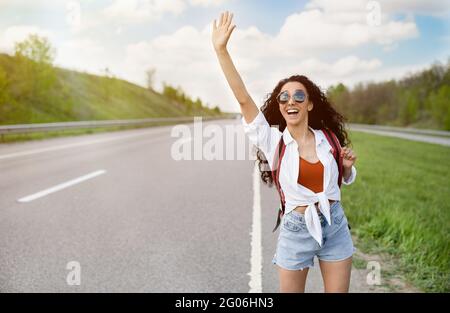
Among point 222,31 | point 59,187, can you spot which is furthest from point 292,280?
point 59,187

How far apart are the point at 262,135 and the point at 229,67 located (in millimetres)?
323

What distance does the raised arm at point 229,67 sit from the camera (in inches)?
62.7

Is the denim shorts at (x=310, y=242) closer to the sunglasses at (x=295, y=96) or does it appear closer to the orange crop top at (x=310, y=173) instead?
the orange crop top at (x=310, y=173)

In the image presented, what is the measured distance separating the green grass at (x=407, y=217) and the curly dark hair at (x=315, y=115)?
2627 millimetres

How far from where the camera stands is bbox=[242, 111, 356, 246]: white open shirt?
1.76 m

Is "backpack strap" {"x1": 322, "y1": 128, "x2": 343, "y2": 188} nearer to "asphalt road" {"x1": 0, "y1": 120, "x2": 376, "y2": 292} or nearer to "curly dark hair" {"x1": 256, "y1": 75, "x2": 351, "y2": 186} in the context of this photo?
"curly dark hair" {"x1": 256, "y1": 75, "x2": 351, "y2": 186}

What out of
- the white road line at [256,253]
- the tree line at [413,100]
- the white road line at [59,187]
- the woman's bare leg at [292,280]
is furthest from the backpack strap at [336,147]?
the tree line at [413,100]

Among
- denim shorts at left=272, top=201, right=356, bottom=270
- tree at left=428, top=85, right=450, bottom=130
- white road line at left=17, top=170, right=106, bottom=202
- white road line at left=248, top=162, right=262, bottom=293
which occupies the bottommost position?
white road line at left=248, top=162, right=262, bottom=293

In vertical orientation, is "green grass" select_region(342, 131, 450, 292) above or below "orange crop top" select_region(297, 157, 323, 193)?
below

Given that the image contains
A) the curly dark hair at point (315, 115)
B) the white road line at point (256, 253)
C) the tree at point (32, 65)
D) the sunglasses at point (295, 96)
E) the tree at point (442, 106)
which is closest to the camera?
the sunglasses at point (295, 96)

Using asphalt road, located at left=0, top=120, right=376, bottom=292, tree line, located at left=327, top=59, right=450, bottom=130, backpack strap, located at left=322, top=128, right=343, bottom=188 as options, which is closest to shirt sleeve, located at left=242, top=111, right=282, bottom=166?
backpack strap, located at left=322, top=128, right=343, bottom=188

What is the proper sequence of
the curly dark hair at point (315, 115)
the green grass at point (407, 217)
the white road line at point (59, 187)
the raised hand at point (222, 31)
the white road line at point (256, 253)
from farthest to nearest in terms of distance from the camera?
the white road line at point (59, 187)
the green grass at point (407, 217)
the white road line at point (256, 253)
the curly dark hair at point (315, 115)
the raised hand at point (222, 31)

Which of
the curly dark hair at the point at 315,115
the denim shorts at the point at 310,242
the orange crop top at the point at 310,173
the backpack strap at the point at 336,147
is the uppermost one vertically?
the curly dark hair at the point at 315,115

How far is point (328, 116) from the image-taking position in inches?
76.5
